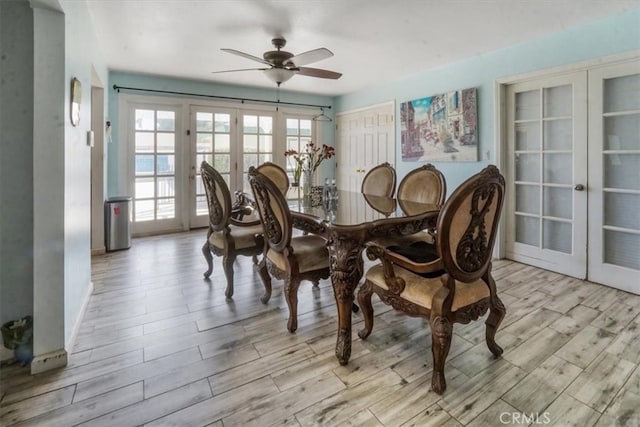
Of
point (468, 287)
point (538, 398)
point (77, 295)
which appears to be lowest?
point (538, 398)

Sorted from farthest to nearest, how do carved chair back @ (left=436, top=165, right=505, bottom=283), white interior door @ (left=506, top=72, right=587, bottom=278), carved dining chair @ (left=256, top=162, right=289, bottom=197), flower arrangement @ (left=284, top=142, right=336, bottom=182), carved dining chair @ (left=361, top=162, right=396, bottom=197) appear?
carved dining chair @ (left=256, top=162, right=289, bottom=197) → carved dining chair @ (left=361, top=162, right=396, bottom=197) → white interior door @ (left=506, top=72, right=587, bottom=278) → flower arrangement @ (left=284, top=142, right=336, bottom=182) → carved chair back @ (left=436, top=165, right=505, bottom=283)

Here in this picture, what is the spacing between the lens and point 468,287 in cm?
161

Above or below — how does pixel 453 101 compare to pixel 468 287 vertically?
above

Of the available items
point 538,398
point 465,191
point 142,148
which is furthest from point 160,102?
point 538,398

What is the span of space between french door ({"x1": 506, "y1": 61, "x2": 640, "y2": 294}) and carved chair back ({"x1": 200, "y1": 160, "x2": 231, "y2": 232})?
3080 mm

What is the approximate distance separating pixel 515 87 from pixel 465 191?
3.00 metres

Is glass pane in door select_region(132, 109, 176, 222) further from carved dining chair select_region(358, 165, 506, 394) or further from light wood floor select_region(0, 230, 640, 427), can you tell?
carved dining chair select_region(358, 165, 506, 394)

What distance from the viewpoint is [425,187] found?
9.52 feet

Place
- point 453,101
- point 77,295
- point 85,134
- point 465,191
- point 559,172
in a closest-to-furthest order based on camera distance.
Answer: point 465,191 → point 77,295 → point 85,134 → point 559,172 → point 453,101

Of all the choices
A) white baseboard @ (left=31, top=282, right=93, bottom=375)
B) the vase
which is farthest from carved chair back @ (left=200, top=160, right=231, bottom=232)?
white baseboard @ (left=31, top=282, right=93, bottom=375)

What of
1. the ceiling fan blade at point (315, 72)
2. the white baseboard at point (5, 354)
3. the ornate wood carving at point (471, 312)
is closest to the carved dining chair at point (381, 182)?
the ceiling fan blade at point (315, 72)

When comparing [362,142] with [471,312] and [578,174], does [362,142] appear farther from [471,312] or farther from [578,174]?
[471,312]

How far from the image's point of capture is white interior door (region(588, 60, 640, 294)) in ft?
9.07

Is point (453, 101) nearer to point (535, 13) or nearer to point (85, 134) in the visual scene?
point (535, 13)
